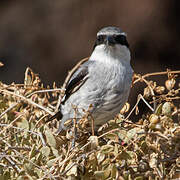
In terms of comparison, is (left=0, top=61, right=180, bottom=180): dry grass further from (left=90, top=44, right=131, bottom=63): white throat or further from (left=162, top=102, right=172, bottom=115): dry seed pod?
(left=90, top=44, right=131, bottom=63): white throat

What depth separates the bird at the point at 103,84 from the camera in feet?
7.17

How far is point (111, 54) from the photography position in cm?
240

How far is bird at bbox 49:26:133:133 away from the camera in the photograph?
2.19 metres

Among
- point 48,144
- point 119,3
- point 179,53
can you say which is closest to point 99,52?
point 48,144

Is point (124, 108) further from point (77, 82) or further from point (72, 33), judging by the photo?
point (72, 33)

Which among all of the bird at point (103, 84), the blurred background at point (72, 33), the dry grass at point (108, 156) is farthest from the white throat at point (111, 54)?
the blurred background at point (72, 33)

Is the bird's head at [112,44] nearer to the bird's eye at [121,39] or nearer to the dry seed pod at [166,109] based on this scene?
the bird's eye at [121,39]

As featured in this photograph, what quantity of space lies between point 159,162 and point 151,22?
3.48 metres

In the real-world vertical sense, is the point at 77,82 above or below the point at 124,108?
above

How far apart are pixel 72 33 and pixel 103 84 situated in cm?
282

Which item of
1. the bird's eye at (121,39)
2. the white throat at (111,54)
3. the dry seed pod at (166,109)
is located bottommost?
the dry seed pod at (166,109)

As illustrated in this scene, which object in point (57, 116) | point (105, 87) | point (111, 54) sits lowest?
point (57, 116)

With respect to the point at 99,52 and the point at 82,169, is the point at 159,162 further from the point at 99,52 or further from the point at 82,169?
the point at 99,52

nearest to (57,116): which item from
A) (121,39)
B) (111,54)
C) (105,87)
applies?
(105,87)
